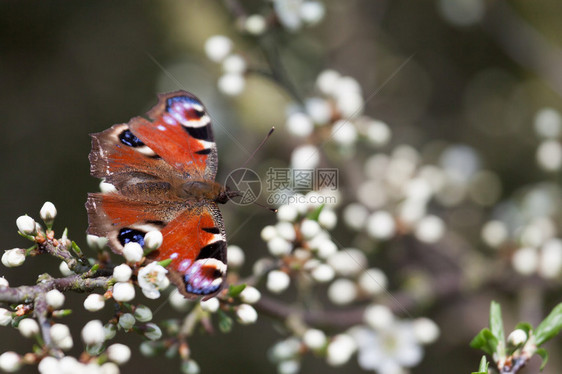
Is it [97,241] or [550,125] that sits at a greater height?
[550,125]

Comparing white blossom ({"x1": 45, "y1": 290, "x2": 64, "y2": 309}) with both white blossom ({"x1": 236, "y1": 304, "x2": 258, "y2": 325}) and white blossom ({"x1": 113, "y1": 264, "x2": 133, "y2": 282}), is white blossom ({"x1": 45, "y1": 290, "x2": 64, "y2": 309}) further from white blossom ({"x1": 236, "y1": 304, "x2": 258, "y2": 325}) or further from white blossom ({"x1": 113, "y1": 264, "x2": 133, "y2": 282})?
→ white blossom ({"x1": 236, "y1": 304, "x2": 258, "y2": 325})

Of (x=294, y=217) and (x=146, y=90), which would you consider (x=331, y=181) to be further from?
(x=146, y=90)

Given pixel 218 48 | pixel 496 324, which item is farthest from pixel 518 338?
pixel 218 48

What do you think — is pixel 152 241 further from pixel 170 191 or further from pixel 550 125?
pixel 550 125

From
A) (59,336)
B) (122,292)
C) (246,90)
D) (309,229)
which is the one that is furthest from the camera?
(246,90)

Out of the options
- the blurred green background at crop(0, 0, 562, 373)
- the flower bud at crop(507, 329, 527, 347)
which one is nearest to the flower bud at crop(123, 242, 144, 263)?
the flower bud at crop(507, 329, 527, 347)

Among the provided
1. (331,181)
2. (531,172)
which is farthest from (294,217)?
(531,172)

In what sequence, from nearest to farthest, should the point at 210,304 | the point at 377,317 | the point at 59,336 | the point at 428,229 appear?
the point at 59,336
the point at 210,304
the point at 377,317
the point at 428,229

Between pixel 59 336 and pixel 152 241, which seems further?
pixel 152 241
